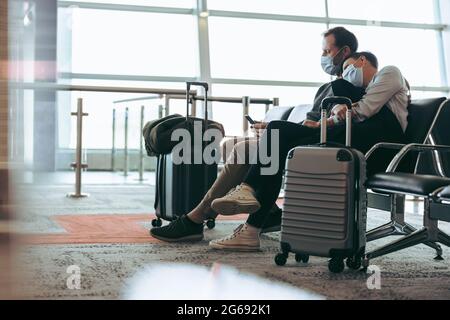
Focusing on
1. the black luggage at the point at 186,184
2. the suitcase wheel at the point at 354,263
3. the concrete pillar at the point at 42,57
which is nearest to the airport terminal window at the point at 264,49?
the black luggage at the point at 186,184

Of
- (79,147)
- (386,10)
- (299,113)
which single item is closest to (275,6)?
(386,10)

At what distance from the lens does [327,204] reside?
195 centimetres

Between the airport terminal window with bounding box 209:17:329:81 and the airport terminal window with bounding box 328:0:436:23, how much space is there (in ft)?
1.06

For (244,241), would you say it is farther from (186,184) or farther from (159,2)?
(159,2)

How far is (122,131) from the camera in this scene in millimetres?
6727

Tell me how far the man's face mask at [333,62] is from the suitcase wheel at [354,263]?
0.87m

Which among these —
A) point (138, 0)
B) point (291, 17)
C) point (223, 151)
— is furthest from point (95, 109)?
point (223, 151)

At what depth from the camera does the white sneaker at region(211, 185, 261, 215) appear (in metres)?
2.18

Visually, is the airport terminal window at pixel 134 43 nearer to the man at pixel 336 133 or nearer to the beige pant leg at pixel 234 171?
the beige pant leg at pixel 234 171

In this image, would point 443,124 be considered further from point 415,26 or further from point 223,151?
point 415,26

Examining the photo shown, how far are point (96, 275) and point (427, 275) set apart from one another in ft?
3.30

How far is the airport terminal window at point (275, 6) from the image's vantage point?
6488mm

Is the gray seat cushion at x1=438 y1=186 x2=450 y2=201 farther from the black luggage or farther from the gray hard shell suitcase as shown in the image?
the black luggage

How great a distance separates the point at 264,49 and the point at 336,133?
4464 mm
